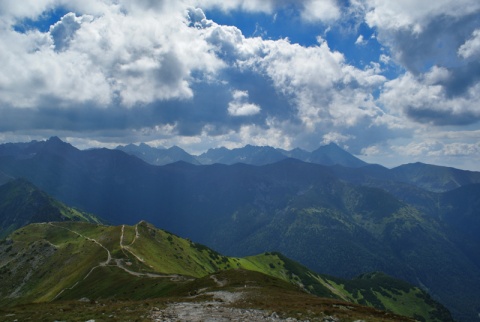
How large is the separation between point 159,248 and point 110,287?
5968 centimetres

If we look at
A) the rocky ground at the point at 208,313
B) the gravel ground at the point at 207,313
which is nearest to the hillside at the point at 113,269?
the rocky ground at the point at 208,313

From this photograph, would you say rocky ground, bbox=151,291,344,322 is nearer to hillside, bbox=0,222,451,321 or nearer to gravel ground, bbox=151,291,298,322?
gravel ground, bbox=151,291,298,322

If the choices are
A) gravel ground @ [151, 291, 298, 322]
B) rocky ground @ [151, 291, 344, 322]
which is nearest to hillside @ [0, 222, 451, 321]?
rocky ground @ [151, 291, 344, 322]

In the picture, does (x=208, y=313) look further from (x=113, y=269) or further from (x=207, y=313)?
(x=113, y=269)

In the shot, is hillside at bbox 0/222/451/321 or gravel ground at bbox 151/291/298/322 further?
hillside at bbox 0/222/451/321

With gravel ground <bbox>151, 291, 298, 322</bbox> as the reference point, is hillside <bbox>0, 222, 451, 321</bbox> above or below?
below

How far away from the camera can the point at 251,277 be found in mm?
75500

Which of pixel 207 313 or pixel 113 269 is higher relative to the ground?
pixel 207 313

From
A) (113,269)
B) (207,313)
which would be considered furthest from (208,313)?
(113,269)

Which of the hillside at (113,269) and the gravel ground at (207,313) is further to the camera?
the hillside at (113,269)

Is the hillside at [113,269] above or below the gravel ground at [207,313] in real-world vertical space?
below

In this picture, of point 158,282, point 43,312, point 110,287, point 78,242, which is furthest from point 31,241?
point 43,312

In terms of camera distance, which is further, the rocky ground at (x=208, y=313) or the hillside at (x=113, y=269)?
the hillside at (x=113, y=269)

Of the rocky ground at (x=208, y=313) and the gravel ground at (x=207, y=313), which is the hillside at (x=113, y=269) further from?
the gravel ground at (x=207, y=313)
